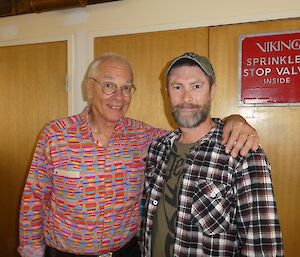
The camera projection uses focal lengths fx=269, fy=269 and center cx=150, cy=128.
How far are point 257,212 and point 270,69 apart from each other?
109cm

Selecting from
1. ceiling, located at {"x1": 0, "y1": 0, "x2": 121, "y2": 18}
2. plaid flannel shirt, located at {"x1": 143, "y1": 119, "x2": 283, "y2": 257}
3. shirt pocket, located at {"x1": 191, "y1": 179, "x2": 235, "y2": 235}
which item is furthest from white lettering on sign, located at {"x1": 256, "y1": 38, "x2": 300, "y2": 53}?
ceiling, located at {"x1": 0, "y1": 0, "x2": 121, "y2": 18}

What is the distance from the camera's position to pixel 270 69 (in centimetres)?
171

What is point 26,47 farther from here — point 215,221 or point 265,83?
point 215,221

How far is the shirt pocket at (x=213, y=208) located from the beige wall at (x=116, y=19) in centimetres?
122

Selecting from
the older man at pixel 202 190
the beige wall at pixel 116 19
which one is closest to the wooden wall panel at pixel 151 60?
the beige wall at pixel 116 19

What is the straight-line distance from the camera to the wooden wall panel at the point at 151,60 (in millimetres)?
1924

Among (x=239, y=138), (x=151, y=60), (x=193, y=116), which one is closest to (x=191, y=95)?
(x=193, y=116)

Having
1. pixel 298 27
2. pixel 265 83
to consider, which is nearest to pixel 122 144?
pixel 265 83

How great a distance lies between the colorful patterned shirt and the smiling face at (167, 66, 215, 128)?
1.15 feet

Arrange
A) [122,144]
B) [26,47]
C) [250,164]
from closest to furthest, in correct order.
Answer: [250,164]
[122,144]
[26,47]

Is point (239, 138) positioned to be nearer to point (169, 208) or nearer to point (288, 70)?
A: point (169, 208)

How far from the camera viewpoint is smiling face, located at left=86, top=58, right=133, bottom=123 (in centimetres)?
130

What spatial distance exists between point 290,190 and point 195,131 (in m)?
0.92

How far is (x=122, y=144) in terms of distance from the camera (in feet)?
4.47
